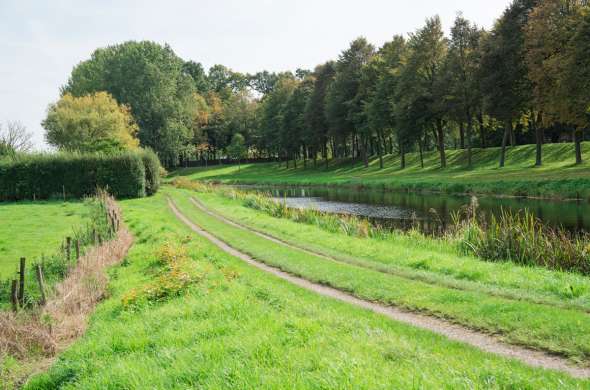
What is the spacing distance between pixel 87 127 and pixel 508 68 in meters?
47.1

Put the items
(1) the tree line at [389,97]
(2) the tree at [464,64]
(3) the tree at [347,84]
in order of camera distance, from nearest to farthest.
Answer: (1) the tree line at [389,97], (2) the tree at [464,64], (3) the tree at [347,84]

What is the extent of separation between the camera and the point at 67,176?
4625cm

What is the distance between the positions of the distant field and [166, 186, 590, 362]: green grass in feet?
34.8

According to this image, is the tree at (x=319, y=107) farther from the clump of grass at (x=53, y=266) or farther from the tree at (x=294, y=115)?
the clump of grass at (x=53, y=266)

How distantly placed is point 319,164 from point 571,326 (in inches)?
3063

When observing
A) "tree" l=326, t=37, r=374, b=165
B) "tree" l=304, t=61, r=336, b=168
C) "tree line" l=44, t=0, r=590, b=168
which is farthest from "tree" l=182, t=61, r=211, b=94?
"tree" l=326, t=37, r=374, b=165

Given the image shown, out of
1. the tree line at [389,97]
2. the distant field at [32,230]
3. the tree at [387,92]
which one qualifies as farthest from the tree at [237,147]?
the distant field at [32,230]

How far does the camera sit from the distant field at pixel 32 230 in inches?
774

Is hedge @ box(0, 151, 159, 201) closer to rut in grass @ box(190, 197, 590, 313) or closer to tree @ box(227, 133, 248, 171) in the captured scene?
rut in grass @ box(190, 197, 590, 313)

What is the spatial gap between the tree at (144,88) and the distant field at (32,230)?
41733 millimetres

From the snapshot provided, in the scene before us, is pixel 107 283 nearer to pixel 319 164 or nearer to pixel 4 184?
pixel 4 184

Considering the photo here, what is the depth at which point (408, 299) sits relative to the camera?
10.4m

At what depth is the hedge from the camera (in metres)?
45.8

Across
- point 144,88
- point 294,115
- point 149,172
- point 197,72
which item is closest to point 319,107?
point 294,115
